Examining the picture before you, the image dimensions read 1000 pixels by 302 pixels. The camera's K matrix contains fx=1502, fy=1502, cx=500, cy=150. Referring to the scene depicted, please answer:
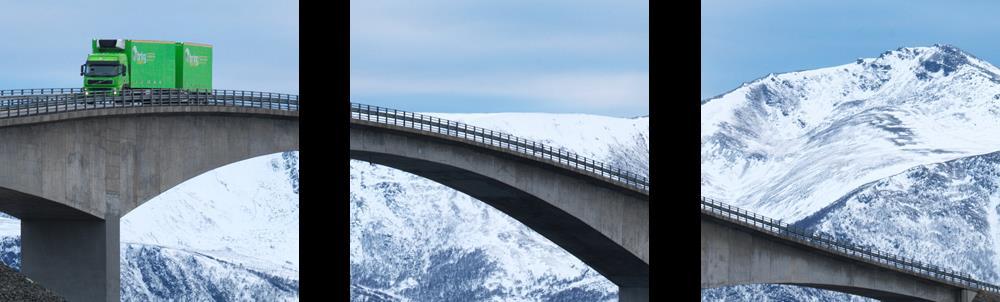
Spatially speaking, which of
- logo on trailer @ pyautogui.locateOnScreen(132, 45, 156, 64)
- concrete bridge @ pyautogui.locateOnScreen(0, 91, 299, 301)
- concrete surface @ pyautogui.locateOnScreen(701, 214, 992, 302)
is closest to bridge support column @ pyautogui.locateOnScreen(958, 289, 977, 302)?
concrete surface @ pyautogui.locateOnScreen(701, 214, 992, 302)

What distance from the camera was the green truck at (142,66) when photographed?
227 ft

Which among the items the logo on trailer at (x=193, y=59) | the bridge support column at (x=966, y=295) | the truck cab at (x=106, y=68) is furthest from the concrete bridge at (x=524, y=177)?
the bridge support column at (x=966, y=295)

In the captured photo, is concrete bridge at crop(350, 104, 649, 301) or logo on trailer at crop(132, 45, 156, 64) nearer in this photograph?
logo on trailer at crop(132, 45, 156, 64)

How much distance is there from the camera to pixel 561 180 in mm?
85000

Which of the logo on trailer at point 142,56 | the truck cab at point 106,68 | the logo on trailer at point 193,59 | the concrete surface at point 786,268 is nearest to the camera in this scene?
the truck cab at point 106,68

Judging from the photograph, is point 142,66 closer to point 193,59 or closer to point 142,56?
point 142,56

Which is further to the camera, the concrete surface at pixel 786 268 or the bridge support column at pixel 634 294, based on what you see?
the bridge support column at pixel 634 294

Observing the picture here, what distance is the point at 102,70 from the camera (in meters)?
69.1

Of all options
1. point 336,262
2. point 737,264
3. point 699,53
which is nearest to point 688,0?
point 699,53

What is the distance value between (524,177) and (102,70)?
83.4 feet

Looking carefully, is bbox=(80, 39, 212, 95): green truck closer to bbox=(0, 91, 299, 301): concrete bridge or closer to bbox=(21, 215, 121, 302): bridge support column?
bbox=(0, 91, 299, 301): concrete bridge

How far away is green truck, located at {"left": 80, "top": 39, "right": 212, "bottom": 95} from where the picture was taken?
6906cm

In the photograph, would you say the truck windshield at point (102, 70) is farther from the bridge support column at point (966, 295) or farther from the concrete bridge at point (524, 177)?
the bridge support column at point (966, 295)

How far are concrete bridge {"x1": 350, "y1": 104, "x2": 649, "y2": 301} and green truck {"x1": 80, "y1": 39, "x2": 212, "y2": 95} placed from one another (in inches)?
401
